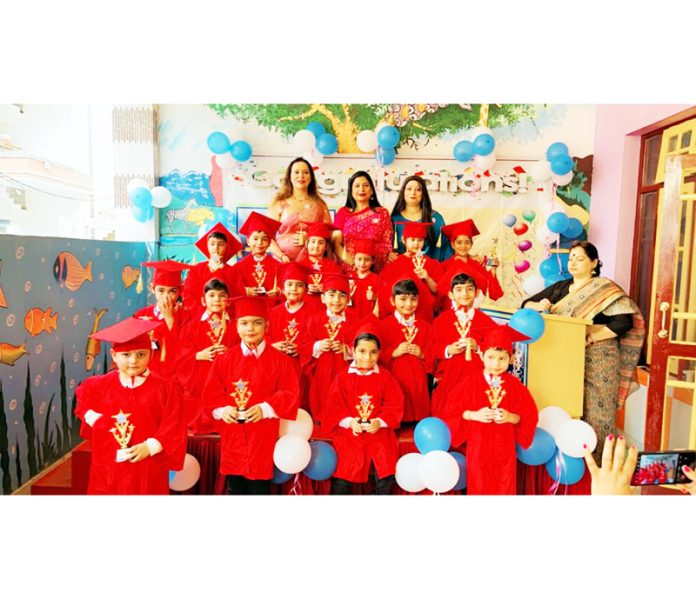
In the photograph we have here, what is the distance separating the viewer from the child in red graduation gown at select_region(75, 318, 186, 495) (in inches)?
123

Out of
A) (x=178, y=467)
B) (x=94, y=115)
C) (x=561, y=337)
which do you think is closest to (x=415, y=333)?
(x=561, y=337)

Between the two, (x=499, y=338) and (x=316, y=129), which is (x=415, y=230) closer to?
(x=499, y=338)

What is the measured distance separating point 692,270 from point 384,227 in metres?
2.58

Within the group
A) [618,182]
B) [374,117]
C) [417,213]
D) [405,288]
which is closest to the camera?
[405,288]

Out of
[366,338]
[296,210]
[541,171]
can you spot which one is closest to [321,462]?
[366,338]

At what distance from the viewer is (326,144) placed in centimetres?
769

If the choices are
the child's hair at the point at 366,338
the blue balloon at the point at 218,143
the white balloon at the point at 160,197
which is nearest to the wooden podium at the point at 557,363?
the child's hair at the point at 366,338

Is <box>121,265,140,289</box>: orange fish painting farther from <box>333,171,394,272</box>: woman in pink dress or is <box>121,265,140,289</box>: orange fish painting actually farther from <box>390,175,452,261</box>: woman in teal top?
<box>390,175,452,261</box>: woman in teal top

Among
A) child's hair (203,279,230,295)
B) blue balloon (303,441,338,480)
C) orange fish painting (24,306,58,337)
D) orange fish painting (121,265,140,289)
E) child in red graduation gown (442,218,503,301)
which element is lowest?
blue balloon (303,441,338,480)

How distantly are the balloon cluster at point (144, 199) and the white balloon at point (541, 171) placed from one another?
503 centimetres

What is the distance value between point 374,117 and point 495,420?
565 cm

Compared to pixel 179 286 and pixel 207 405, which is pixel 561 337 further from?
pixel 179 286

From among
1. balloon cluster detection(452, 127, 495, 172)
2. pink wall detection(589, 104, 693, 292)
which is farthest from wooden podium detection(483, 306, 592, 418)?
balloon cluster detection(452, 127, 495, 172)

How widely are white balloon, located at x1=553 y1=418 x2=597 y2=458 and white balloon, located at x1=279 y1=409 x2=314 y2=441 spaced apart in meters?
1.63
